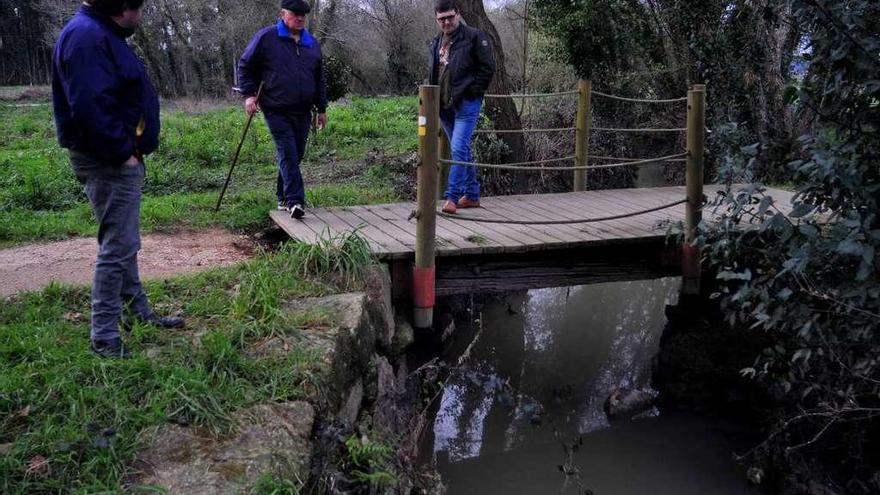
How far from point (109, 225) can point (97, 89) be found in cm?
68

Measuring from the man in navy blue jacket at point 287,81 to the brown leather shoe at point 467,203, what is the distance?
1.33 metres

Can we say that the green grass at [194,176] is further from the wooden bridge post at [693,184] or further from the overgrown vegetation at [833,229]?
the overgrown vegetation at [833,229]

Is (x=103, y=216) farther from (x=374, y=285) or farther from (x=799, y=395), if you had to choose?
(x=799, y=395)

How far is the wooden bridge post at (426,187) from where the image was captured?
5.04m

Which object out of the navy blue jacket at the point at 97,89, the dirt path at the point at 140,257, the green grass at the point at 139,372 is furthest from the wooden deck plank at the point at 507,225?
the navy blue jacket at the point at 97,89

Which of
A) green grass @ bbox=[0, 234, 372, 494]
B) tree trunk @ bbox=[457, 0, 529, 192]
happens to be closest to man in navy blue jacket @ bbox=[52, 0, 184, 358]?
green grass @ bbox=[0, 234, 372, 494]

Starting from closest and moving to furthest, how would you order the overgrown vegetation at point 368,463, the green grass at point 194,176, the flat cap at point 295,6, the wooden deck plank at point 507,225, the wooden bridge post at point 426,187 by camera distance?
the overgrown vegetation at point 368,463 < the wooden bridge post at point 426,187 < the wooden deck plank at point 507,225 < the flat cap at point 295,6 < the green grass at point 194,176

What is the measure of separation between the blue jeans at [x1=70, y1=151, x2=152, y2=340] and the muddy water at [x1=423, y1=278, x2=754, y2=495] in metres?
2.51

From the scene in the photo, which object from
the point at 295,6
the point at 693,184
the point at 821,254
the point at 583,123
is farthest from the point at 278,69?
the point at 821,254

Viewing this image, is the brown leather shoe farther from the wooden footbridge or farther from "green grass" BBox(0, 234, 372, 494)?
"green grass" BBox(0, 234, 372, 494)

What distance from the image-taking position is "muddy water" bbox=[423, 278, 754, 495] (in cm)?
524

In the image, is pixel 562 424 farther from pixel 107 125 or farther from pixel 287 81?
pixel 107 125

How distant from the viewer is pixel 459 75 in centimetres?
620

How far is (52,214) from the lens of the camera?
22.9 feet
